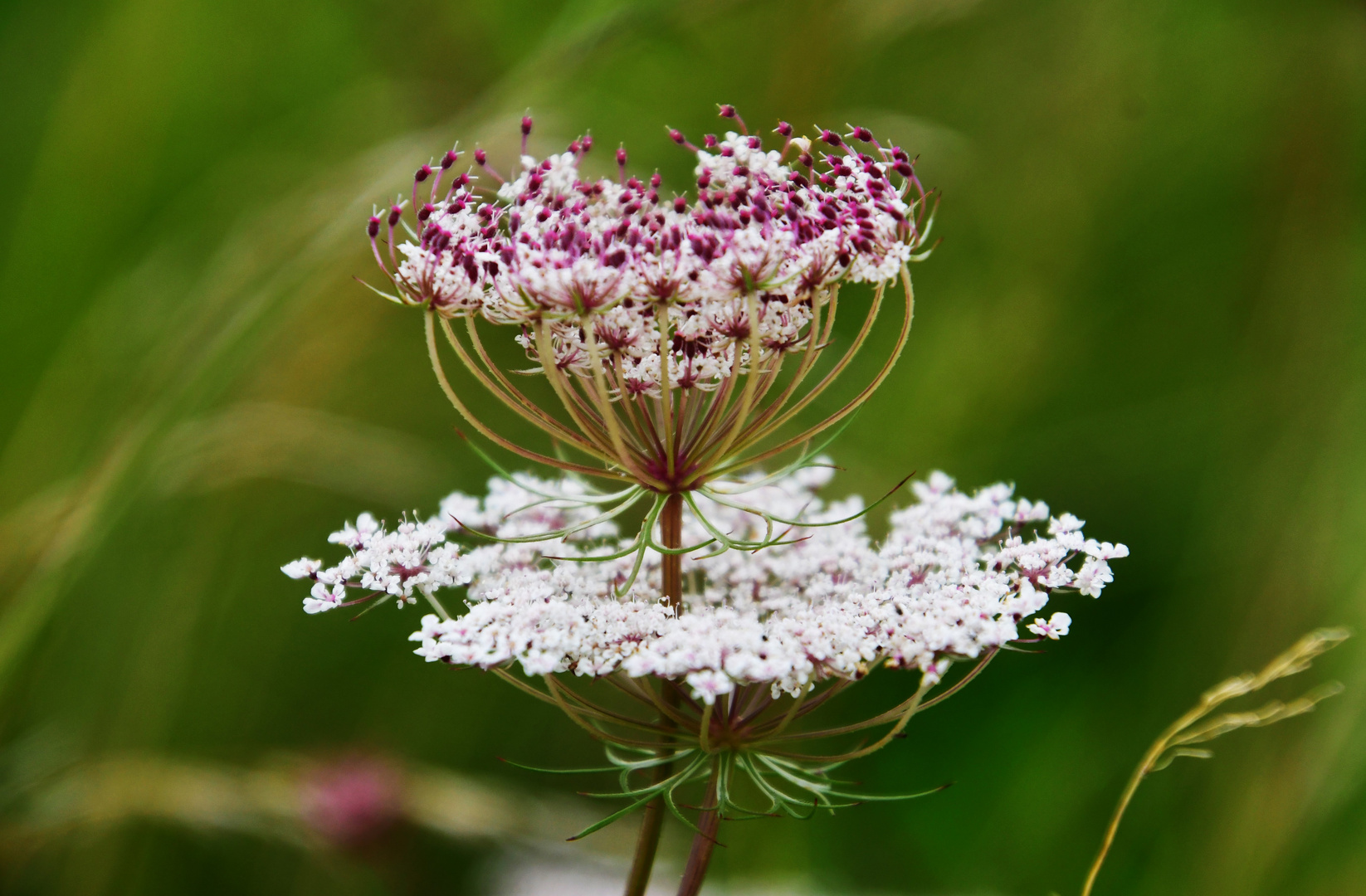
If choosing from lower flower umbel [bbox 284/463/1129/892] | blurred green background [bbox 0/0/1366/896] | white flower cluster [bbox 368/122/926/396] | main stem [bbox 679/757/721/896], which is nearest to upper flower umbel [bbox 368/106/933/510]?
white flower cluster [bbox 368/122/926/396]

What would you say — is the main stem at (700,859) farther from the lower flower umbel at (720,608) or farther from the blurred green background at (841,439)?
the blurred green background at (841,439)

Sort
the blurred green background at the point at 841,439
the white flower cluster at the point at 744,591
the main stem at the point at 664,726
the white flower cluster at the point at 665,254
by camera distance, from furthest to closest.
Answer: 1. the blurred green background at the point at 841,439
2. the main stem at the point at 664,726
3. the white flower cluster at the point at 665,254
4. the white flower cluster at the point at 744,591

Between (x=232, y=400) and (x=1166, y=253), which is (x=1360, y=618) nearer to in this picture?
(x=1166, y=253)

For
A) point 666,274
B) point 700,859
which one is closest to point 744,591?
point 700,859

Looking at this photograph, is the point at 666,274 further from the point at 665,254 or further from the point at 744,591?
the point at 744,591

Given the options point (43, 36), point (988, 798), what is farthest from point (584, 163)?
point (43, 36)

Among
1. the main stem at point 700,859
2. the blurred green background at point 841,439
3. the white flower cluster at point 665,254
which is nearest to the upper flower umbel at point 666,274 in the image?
the white flower cluster at point 665,254
